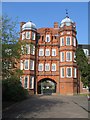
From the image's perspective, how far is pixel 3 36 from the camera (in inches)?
613

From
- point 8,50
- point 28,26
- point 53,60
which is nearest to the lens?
point 8,50

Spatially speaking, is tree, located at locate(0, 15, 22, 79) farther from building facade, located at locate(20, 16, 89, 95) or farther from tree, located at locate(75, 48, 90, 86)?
building facade, located at locate(20, 16, 89, 95)

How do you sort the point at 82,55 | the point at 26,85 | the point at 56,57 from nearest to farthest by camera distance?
the point at 82,55 < the point at 26,85 < the point at 56,57

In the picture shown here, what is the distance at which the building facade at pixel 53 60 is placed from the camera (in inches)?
2116

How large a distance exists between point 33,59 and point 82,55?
35391mm

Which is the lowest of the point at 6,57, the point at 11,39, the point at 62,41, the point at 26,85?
the point at 26,85

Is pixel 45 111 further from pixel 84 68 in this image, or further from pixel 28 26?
pixel 28 26

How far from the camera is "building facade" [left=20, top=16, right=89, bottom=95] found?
176 ft

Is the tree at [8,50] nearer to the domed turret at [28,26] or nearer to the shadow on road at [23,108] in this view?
the shadow on road at [23,108]

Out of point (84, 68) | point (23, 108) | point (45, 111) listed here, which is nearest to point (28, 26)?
point (23, 108)

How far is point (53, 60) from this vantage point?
56688 millimetres

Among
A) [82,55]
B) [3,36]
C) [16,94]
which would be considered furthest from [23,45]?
[16,94]

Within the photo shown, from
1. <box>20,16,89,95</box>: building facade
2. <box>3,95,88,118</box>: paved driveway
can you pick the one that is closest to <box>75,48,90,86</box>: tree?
<box>3,95,88,118</box>: paved driveway

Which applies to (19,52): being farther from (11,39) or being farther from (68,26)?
(68,26)
